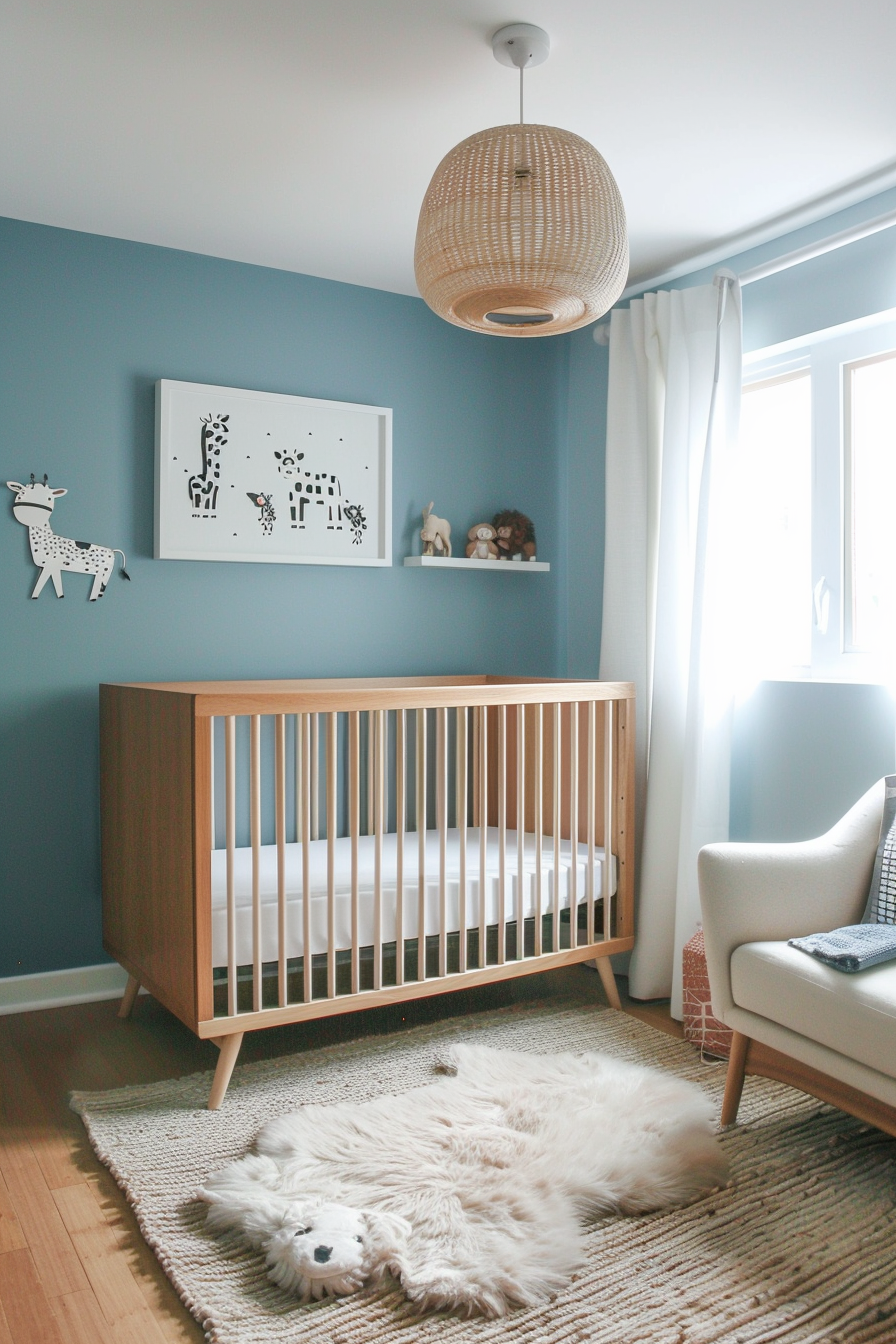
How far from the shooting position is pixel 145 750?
2.38 meters

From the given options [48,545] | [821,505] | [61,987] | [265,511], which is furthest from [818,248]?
[61,987]

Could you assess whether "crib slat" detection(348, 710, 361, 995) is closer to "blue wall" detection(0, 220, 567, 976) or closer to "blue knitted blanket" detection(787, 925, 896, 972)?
"blue wall" detection(0, 220, 567, 976)

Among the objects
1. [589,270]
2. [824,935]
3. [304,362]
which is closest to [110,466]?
[304,362]

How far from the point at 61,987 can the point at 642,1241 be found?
178 cm

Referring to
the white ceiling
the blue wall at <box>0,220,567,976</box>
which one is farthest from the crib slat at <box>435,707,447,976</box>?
the white ceiling

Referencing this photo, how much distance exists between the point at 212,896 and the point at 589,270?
4.88ft

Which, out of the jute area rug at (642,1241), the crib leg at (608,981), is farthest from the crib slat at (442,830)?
the crib leg at (608,981)

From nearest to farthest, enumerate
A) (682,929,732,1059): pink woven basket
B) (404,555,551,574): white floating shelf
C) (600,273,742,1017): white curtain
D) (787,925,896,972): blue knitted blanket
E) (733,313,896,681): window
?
(787,925,896,972): blue knitted blanket, (682,929,732,1059): pink woven basket, (733,313,896,681): window, (600,273,742,1017): white curtain, (404,555,551,574): white floating shelf

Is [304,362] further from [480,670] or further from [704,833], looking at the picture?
[704,833]

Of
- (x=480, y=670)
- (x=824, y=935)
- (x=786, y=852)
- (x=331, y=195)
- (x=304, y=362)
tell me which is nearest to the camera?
(x=824, y=935)

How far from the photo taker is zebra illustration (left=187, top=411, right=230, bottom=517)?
2.86m

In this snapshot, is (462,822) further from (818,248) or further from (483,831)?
(818,248)

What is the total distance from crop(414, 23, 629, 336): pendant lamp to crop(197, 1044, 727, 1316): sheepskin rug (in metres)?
1.61

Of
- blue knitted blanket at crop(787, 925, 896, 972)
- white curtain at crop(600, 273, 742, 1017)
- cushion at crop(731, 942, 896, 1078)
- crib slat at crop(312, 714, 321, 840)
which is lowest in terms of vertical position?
cushion at crop(731, 942, 896, 1078)
